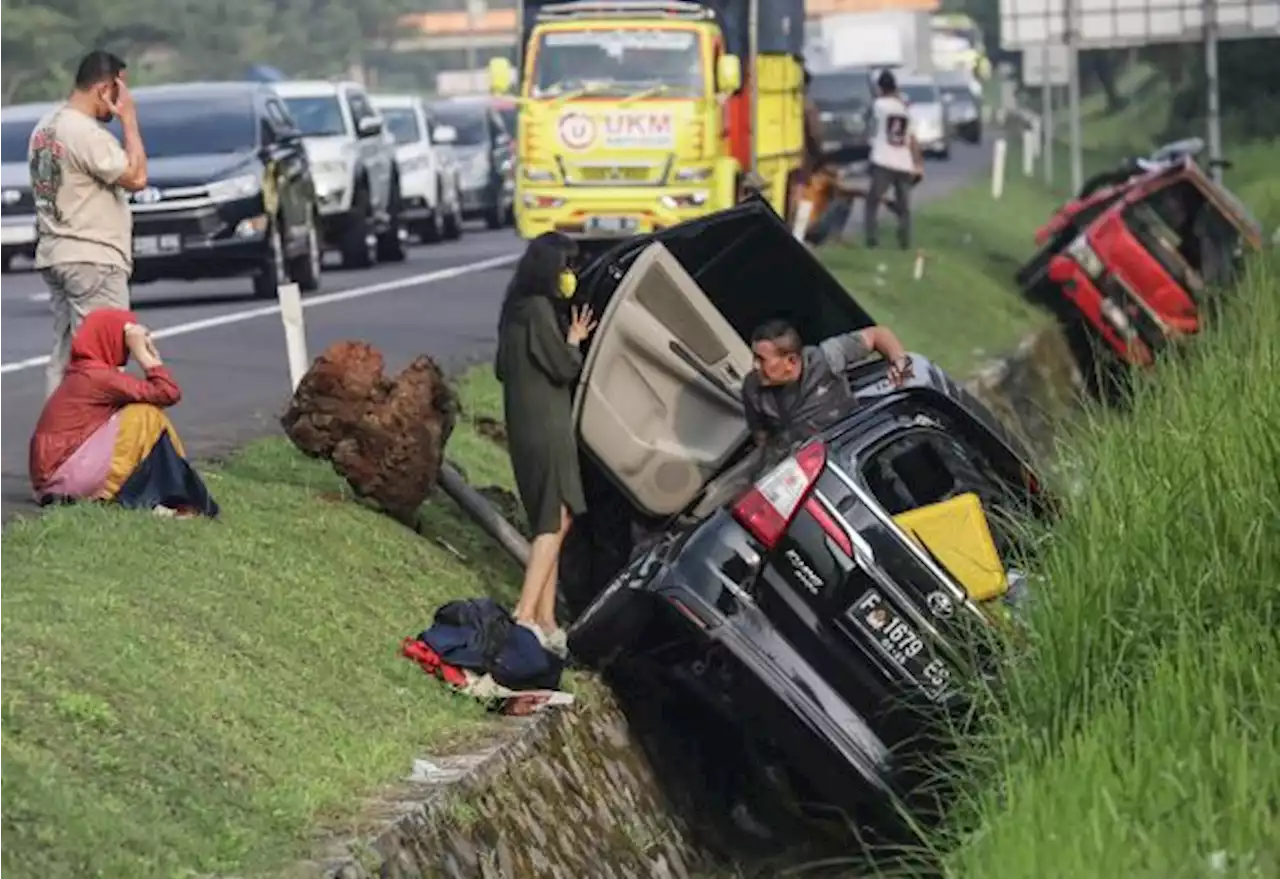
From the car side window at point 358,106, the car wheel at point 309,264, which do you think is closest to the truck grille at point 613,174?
the car wheel at point 309,264

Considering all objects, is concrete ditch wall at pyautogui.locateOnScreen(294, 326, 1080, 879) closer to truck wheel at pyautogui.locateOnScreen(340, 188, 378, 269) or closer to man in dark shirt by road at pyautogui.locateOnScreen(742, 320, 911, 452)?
man in dark shirt by road at pyautogui.locateOnScreen(742, 320, 911, 452)

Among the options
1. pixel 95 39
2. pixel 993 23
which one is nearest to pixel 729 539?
pixel 95 39

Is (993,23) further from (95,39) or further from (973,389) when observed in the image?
(973,389)

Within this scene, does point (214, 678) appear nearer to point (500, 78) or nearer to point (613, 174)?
point (613, 174)

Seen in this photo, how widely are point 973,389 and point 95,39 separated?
57249 millimetres

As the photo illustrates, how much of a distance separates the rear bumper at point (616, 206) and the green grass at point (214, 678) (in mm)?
13968

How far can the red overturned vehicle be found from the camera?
23672mm

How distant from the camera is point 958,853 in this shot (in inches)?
305

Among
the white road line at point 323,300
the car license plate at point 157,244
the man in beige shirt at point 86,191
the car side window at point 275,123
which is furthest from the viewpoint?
the car side window at point 275,123

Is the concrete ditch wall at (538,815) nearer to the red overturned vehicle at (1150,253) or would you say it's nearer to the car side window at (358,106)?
the red overturned vehicle at (1150,253)

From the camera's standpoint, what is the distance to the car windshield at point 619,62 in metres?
27.1

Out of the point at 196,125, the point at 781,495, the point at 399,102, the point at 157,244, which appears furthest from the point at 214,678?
the point at 399,102

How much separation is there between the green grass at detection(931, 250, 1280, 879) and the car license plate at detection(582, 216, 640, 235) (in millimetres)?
14961

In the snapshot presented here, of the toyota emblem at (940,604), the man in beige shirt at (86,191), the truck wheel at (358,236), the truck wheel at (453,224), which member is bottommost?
the truck wheel at (453,224)
